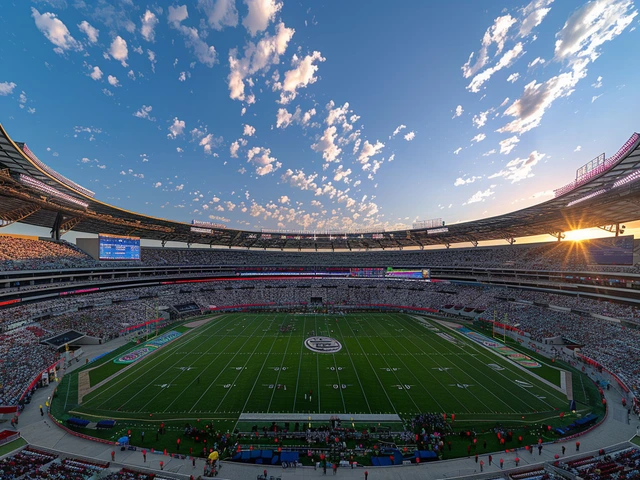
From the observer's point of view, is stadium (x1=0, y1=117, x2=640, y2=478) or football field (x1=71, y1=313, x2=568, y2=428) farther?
football field (x1=71, y1=313, x2=568, y2=428)

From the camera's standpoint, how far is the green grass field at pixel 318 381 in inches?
819

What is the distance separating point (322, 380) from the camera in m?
25.5

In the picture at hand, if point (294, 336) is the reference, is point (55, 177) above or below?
above

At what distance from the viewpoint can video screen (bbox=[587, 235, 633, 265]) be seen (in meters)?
37.4

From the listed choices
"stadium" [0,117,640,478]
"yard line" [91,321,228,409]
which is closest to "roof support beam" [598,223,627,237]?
"stadium" [0,117,640,478]

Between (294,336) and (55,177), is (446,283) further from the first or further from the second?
(55,177)

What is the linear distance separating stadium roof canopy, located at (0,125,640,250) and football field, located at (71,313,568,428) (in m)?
22.5

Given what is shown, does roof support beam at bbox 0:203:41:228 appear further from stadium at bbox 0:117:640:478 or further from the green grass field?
the green grass field

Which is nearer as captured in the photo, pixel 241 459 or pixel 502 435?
pixel 241 459

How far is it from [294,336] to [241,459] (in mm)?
23888

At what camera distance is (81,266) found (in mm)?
46188

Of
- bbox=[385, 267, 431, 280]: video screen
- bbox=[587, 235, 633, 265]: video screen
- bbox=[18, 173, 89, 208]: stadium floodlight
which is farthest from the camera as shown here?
bbox=[385, 267, 431, 280]: video screen

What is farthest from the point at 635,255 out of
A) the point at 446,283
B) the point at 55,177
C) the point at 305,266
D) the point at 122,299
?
the point at 122,299

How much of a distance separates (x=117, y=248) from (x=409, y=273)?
6775 cm
